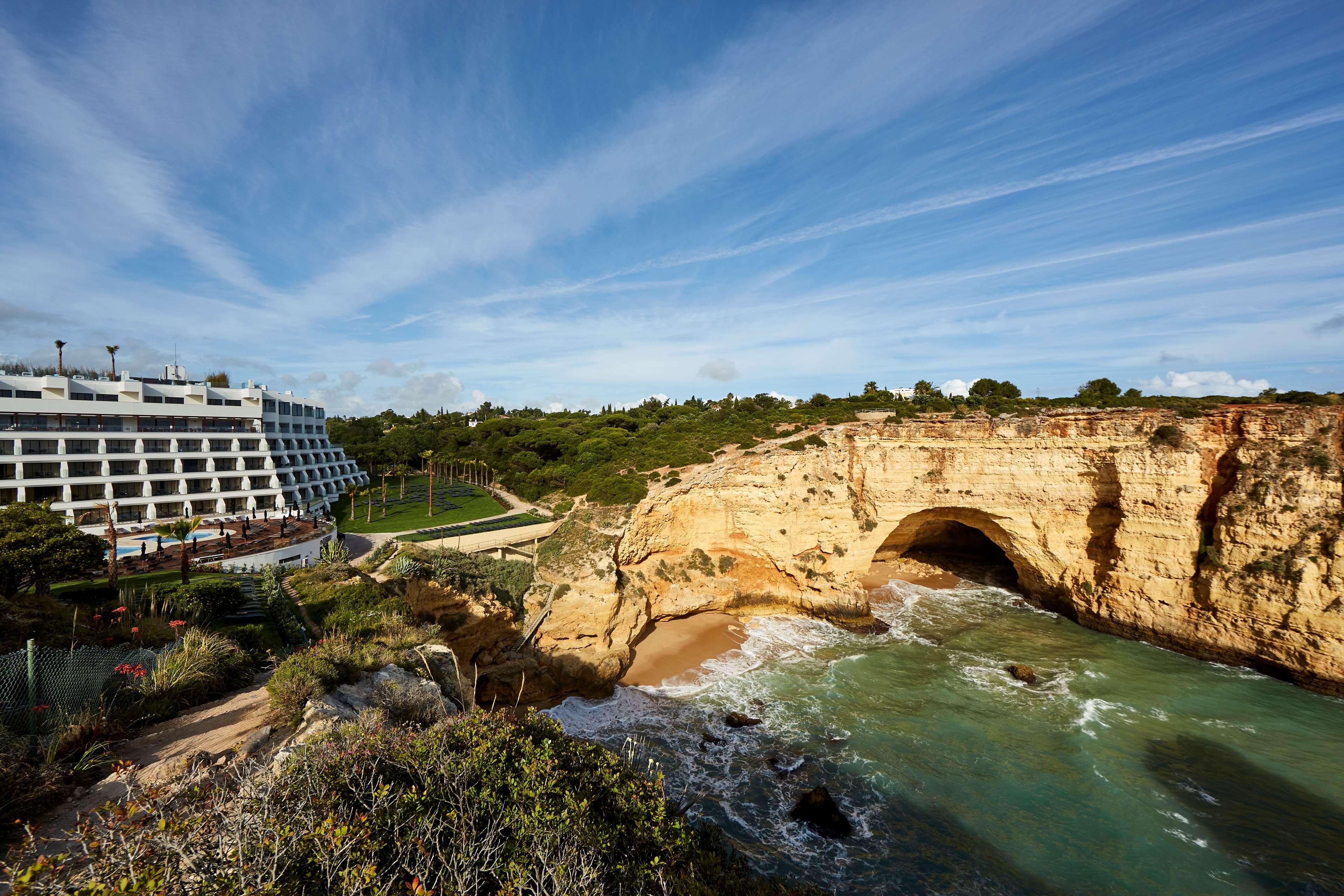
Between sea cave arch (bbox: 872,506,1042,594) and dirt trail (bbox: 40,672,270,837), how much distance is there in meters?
30.8

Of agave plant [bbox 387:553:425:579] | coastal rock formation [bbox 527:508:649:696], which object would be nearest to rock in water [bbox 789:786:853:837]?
coastal rock formation [bbox 527:508:649:696]

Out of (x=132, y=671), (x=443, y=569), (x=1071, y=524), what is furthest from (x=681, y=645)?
(x=1071, y=524)

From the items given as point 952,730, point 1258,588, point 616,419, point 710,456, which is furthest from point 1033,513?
point 616,419

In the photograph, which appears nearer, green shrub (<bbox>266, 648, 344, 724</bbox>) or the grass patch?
green shrub (<bbox>266, 648, 344, 724</bbox>)

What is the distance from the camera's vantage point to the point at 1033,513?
28.0 metres

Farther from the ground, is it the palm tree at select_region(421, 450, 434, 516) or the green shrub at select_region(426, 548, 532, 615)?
the palm tree at select_region(421, 450, 434, 516)

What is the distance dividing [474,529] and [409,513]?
1344cm

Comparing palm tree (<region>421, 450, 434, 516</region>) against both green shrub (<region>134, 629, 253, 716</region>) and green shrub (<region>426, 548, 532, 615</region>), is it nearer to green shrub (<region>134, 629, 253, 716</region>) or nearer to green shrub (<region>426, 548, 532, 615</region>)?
green shrub (<region>426, 548, 532, 615</region>)

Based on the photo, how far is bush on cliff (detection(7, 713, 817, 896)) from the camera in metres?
4.64

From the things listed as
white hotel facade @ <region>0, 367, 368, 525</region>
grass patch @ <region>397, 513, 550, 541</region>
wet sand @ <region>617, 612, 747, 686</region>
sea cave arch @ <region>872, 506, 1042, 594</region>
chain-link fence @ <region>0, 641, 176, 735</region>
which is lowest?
wet sand @ <region>617, 612, 747, 686</region>

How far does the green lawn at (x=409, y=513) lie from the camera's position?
40.0 m

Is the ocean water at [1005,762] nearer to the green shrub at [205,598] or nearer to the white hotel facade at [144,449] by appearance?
the green shrub at [205,598]

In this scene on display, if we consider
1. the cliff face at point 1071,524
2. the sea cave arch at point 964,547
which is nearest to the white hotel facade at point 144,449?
the cliff face at point 1071,524

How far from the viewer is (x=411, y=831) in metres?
6.20
